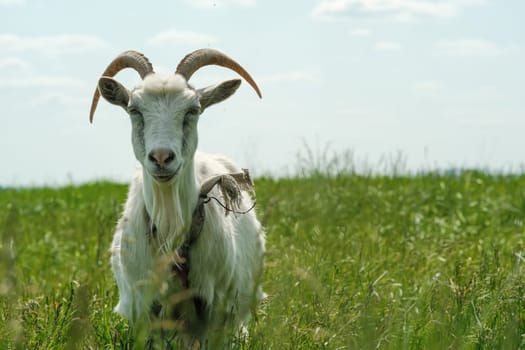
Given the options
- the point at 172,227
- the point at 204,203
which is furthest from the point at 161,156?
the point at 204,203

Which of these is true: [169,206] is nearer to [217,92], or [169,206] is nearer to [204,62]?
[217,92]

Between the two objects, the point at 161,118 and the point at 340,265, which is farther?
the point at 340,265

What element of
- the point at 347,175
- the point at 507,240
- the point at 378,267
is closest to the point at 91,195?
the point at 347,175

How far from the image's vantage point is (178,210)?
16.1 feet

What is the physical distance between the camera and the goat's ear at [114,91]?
16.7 ft

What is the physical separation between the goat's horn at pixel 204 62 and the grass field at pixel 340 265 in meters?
1.31

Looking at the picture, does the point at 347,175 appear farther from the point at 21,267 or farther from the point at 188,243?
the point at 188,243

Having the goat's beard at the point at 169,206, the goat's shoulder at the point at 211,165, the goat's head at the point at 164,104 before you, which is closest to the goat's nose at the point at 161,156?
the goat's head at the point at 164,104

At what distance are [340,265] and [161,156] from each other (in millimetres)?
2773

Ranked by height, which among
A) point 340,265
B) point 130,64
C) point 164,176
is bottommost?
point 340,265

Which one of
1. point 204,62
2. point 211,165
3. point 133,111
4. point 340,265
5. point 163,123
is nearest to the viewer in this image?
point 163,123

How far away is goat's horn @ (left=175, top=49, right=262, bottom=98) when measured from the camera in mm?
5270

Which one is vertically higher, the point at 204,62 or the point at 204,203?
the point at 204,62

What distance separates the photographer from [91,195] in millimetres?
16094
